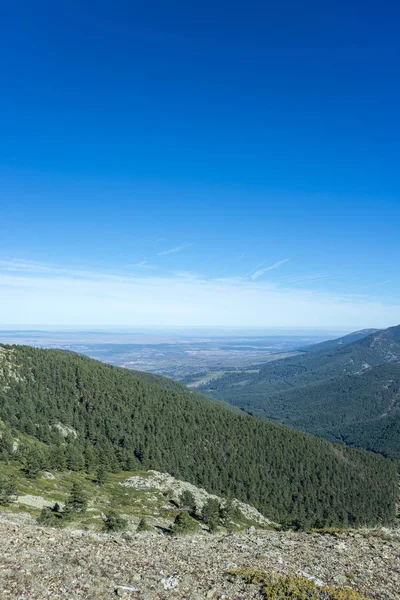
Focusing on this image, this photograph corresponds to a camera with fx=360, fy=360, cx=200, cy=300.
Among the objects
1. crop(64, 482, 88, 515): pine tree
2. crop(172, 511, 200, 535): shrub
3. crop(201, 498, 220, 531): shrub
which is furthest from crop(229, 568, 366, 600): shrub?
crop(201, 498, 220, 531): shrub

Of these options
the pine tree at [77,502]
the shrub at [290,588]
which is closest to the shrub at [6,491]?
the pine tree at [77,502]

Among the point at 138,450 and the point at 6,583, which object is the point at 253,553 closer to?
the point at 6,583

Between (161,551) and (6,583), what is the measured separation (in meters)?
12.5

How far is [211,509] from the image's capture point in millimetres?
60844

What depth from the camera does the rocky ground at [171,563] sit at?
821 inches

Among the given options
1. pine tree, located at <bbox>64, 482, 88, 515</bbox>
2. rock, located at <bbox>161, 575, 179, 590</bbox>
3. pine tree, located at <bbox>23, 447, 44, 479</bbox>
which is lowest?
pine tree, located at <bbox>23, 447, 44, 479</bbox>

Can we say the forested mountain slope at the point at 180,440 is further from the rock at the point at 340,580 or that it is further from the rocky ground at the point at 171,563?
the rock at the point at 340,580

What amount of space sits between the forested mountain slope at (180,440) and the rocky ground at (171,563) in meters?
76.3

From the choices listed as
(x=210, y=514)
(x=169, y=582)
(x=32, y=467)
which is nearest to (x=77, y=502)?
(x=210, y=514)

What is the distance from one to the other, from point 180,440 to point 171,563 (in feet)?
453

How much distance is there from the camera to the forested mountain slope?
124500 millimetres

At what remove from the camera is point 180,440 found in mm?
157000

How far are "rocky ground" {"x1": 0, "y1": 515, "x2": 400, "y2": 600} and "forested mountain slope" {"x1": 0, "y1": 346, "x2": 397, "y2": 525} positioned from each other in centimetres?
7630

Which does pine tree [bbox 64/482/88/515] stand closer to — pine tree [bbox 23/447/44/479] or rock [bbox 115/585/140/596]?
pine tree [bbox 23/447/44/479]
